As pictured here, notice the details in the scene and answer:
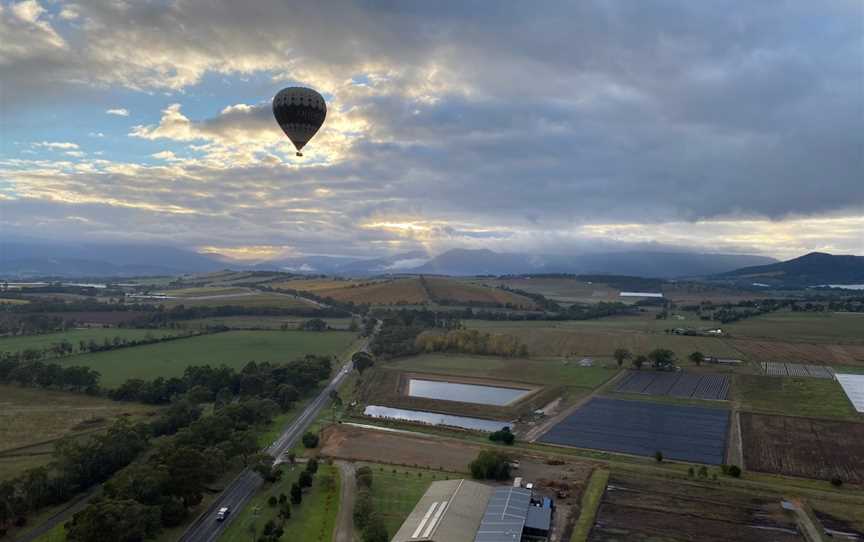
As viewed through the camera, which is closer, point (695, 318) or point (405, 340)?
point (405, 340)

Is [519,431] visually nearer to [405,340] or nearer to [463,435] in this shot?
[463,435]

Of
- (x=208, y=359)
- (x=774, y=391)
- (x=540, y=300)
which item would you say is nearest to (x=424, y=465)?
(x=774, y=391)

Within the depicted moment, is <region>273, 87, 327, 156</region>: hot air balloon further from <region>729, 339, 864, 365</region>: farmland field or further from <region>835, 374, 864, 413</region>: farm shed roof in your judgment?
<region>729, 339, 864, 365</region>: farmland field

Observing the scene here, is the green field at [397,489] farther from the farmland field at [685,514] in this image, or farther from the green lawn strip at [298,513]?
the farmland field at [685,514]

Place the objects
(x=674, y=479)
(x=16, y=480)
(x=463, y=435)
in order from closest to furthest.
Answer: (x=16, y=480), (x=674, y=479), (x=463, y=435)

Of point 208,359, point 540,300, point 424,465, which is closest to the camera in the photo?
point 424,465

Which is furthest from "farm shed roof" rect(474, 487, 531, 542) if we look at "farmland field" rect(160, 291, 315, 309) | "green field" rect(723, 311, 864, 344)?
"farmland field" rect(160, 291, 315, 309)

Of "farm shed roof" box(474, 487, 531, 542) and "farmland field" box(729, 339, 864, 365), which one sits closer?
"farm shed roof" box(474, 487, 531, 542)

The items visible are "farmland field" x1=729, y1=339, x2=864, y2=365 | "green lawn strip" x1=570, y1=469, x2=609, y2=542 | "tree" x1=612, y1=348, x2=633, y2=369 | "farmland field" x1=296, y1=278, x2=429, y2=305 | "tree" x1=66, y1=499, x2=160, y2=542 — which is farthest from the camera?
"farmland field" x1=296, y1=278, x2=429, y2=305
